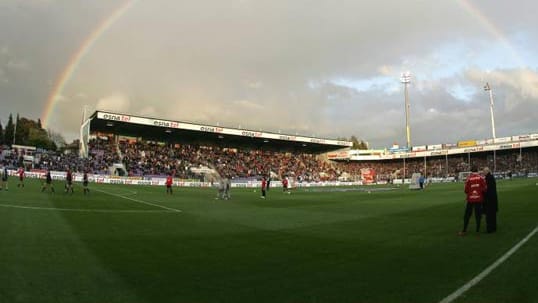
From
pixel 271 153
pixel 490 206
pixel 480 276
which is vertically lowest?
pixel 480 276

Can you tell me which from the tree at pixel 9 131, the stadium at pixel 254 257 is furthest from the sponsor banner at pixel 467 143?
the tree at pixel 9 131

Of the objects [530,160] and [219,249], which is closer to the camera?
[219,249]

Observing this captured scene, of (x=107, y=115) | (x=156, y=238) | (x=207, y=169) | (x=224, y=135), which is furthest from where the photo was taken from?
(x=224, y=135)

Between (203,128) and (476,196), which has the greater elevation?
(203,128)

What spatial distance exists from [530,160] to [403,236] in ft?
303

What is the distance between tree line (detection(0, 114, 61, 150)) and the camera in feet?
393

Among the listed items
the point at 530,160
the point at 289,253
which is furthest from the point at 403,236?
the point at 530,160

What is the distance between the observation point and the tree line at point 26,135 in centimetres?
11964

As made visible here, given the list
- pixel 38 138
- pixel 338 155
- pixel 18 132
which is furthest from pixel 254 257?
pixel 18 132

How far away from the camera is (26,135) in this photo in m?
130

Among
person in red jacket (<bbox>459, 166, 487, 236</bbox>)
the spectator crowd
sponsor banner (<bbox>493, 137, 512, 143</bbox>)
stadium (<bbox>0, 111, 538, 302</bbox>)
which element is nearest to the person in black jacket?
person in red jacket (<bbox>459, 166, 487, 236</bbox>)

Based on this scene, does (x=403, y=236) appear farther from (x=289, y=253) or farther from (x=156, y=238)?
(x=156, y=238)

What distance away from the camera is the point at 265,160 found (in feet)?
298

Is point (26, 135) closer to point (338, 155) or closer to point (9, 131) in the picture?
point (9, 131)
